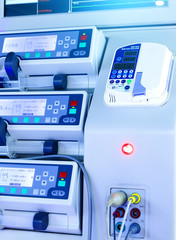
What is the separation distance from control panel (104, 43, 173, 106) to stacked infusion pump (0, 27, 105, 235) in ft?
0.40

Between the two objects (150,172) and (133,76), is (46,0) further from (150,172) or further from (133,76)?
(150,172)

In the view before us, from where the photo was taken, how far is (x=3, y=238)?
1.13 meters

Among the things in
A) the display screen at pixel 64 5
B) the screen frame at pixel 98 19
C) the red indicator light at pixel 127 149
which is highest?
the display screen at pixel 64 5

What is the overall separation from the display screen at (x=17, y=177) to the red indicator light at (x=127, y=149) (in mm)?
306

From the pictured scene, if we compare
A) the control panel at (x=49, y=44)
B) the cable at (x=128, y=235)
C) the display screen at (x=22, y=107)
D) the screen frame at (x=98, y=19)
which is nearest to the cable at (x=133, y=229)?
the cable at (x=128, y=235)

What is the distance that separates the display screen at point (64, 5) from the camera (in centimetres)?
135

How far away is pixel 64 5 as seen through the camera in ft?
4.75

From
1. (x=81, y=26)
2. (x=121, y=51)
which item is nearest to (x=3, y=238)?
(x=121, y=51)

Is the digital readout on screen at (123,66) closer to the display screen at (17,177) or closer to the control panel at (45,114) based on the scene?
the control panel at (45,114)

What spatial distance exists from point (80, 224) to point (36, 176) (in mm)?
208

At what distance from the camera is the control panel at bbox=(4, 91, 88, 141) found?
1.12 metres

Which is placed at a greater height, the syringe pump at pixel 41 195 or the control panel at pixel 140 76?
the control panel at pixel 140 76

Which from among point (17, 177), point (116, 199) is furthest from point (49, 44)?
point (116, 199)

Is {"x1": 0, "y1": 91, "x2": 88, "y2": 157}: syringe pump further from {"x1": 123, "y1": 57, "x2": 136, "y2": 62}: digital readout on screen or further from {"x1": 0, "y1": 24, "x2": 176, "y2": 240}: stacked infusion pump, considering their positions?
{"x1": 123, "y1": 57, "x2": 136, "y2": 62}: digital readout on screen
